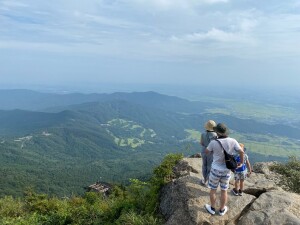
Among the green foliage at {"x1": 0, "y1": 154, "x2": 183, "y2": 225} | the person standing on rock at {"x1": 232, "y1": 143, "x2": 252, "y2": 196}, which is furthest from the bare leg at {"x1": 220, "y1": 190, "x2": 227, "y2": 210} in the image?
the green foliage at {"x1": 0, "y1": 154, "x2": 183, "y2": 225}

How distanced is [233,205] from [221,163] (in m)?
1.67

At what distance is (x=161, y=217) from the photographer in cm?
1155

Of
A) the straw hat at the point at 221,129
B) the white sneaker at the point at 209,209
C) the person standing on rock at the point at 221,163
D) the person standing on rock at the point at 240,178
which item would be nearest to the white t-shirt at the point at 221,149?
the person standing on rock at the point at 221,163

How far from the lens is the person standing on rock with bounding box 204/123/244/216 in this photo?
1016 centimetres

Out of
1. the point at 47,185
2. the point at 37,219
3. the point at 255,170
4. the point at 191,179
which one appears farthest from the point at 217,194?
the point at 47,185

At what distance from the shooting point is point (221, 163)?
33.7 ft

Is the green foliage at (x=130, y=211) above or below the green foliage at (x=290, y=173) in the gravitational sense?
below

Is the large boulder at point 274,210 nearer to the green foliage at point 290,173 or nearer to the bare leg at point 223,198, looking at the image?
the bare leg at point 223,198

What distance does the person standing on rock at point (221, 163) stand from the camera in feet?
33.3

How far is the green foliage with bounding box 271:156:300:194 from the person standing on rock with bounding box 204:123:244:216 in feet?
16.3

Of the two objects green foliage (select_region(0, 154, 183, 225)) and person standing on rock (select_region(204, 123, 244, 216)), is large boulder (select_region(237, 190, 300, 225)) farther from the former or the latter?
green foliage (select_region(0, 154, 183, 225))

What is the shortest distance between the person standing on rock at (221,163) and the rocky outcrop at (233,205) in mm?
426

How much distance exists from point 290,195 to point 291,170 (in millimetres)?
3874

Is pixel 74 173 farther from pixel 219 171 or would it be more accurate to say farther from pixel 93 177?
pixel 219 171
